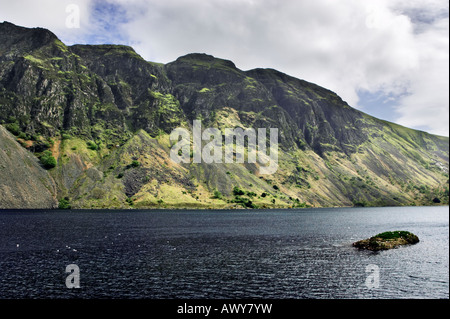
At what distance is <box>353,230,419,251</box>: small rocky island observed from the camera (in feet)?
291

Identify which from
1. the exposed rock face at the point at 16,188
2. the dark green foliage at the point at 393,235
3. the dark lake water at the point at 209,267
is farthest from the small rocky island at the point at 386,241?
the exposed rock face at the point at 16,188

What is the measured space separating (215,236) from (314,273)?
50.1 meters

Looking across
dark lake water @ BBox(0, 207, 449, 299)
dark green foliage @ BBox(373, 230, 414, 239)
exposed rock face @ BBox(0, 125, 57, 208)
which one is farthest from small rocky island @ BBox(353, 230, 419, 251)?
exposed rock face @ BBox(0, 125, 57, 208)

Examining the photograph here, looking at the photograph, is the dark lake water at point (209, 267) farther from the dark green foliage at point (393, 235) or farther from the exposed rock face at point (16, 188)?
the exposed rock face at point (16, 188)

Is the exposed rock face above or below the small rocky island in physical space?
above

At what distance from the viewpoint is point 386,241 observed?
93.6m

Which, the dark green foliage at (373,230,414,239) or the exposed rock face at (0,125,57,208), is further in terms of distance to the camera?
the exposed rock face at (0,125,57,208)

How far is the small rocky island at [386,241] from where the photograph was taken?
291 feet

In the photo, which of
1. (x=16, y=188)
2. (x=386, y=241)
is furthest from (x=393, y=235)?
(x=16, y=188)

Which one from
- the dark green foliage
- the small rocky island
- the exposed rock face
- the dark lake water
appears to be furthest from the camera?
the exposed rock face

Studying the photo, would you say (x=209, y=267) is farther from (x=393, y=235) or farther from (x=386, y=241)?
(x=393, y=235)

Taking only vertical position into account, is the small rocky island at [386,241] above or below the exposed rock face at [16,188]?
below

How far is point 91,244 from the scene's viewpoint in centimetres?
8362

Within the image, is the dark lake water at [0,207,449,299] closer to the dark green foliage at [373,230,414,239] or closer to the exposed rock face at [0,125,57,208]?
the dark green foliage at [373,230,414,239]
